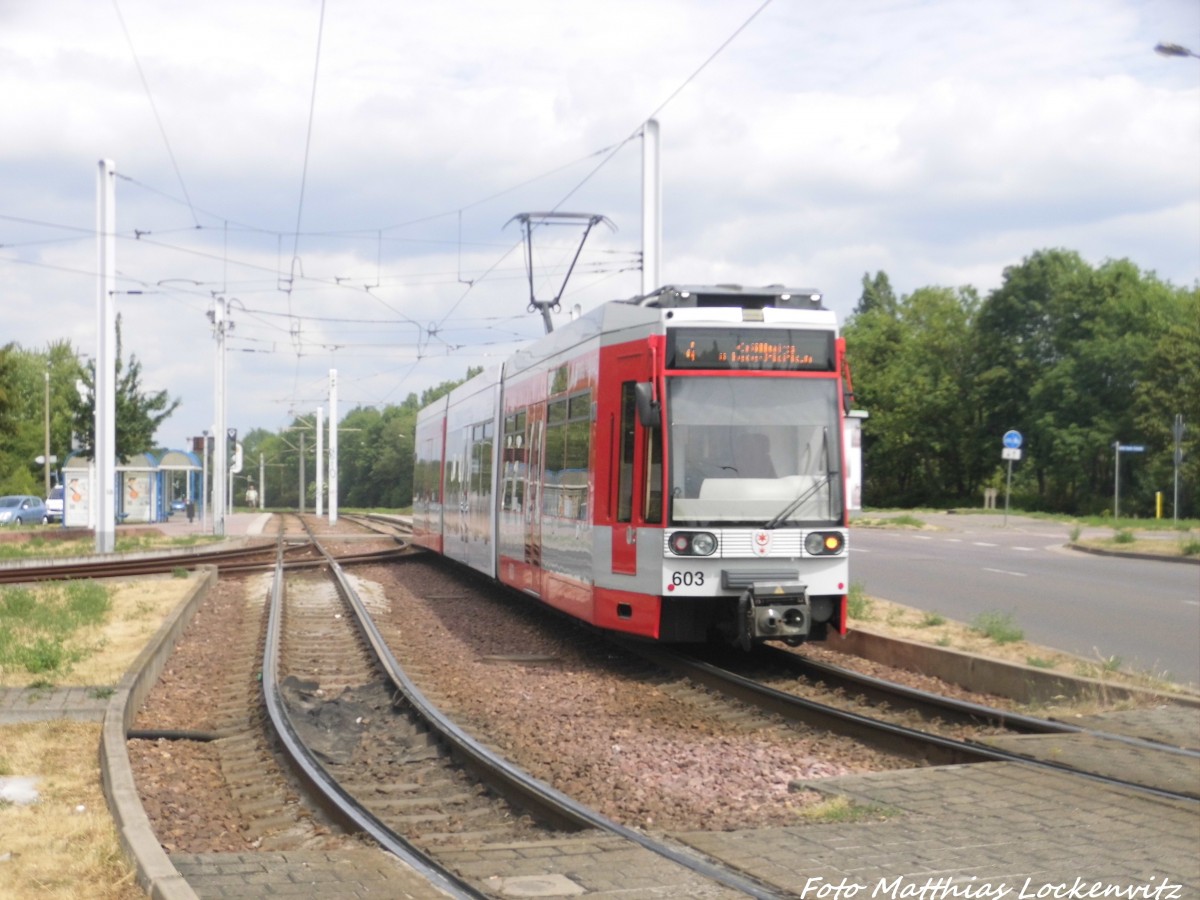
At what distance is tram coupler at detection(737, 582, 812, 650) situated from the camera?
39.0 feet

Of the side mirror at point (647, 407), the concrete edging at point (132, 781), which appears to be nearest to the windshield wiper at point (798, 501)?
the side mirror at point (647, 407)

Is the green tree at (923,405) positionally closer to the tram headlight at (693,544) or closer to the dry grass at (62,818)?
the tram headlight at (693,544)

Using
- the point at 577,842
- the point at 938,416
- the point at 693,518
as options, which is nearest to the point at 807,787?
the point at 577,842

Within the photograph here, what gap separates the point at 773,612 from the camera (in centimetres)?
1195

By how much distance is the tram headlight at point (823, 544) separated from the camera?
40.4 ft

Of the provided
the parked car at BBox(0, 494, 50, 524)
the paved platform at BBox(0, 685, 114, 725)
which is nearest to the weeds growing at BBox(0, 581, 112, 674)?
the paved platform at BBox(0, 685, 114, 725)

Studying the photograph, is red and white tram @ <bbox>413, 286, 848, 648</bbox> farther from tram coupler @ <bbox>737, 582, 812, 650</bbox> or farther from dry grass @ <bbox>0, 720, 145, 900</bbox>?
dry grass @ <bbox>0, 720, 145, 900</bbox>

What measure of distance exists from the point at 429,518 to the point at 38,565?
27.1 feet

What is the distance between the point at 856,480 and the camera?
57.4 feet

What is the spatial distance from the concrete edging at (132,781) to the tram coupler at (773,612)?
4.90m

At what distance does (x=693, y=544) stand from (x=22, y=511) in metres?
50.6

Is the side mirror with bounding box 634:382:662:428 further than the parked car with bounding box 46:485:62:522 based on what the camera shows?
No

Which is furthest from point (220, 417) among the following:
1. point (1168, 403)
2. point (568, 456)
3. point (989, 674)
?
point (1168, 403)

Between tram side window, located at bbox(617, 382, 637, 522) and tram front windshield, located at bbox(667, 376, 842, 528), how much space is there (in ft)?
1.35
